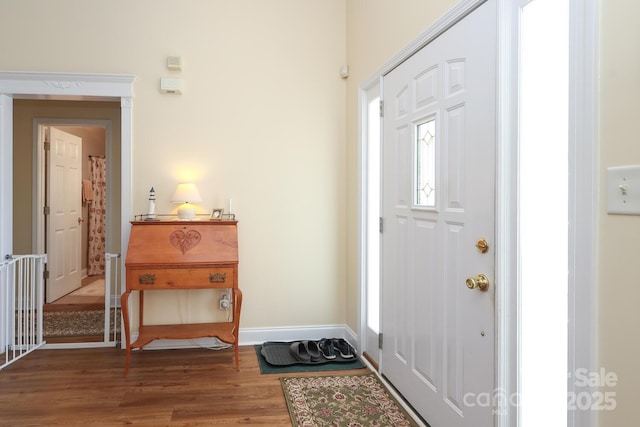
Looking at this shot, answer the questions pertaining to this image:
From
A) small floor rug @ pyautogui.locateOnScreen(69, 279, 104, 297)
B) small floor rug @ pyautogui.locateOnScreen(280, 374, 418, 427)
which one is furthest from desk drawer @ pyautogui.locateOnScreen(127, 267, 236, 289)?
small floor rug @ pyautogui.locateOnScreen(69, 279, 104, 297)

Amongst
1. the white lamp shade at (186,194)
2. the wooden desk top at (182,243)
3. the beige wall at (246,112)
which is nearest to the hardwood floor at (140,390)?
the beige wall at (246,112)

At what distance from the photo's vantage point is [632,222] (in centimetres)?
108

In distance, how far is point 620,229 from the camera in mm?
1115

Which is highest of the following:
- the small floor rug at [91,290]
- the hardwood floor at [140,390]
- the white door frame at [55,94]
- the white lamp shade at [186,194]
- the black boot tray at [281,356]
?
the white door frame at [55,94]

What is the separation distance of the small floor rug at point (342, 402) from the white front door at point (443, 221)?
14 cm

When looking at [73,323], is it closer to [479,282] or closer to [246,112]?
[246,112]

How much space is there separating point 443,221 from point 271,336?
7.16 ft

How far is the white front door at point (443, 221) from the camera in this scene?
5.80 ft

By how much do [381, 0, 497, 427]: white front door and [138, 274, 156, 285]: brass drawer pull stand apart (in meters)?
1.65

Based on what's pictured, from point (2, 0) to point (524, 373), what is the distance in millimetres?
4312

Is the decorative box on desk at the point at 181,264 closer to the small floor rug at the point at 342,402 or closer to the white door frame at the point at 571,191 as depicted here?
the small floor rug at the point at 342,402

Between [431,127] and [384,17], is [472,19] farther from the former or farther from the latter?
[384,17]

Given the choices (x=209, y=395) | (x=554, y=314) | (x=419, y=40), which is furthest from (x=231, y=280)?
(x=554, y=314)

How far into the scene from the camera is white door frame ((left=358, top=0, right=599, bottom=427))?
1189 millimetres
